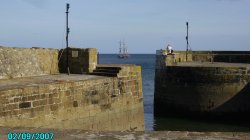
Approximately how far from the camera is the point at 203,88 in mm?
22734

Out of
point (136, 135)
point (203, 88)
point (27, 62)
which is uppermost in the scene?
point (27, 62)

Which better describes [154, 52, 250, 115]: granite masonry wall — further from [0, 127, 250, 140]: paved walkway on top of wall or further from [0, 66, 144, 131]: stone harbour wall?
[0, 127, 250, 140]: paved walkway on top of wall

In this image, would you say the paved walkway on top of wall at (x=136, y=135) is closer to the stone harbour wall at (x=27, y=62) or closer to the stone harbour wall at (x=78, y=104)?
the stone harbour wall at (x=78, y=104)

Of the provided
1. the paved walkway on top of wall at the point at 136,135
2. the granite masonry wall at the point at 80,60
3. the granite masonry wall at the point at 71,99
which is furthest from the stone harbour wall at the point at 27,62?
the paved walkway on top of wall at the point at 136,135

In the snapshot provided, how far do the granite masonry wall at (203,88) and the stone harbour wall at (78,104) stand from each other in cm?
689

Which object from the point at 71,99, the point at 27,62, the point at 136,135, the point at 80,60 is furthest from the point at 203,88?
the point at 136,135

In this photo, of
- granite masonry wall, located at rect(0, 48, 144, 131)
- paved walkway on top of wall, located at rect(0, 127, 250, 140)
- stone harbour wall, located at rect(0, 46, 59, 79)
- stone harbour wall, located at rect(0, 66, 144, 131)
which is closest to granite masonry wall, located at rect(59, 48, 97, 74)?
granite masonry wall, located at rect(0, 48, 144, 131)

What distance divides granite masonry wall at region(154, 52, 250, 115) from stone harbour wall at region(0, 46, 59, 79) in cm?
872

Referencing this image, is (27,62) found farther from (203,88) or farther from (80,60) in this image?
(203,88)

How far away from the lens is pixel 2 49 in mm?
14125

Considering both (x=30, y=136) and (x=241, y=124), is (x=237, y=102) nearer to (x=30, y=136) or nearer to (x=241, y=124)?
(x=241, y=124)

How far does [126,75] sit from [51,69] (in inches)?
114

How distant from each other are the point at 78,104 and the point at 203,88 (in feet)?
35.4

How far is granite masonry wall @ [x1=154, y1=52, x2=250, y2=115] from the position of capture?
877 inches
